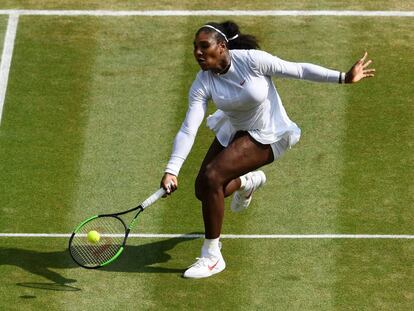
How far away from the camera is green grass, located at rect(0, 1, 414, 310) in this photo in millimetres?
15547

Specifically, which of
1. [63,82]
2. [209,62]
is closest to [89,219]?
[209,62]

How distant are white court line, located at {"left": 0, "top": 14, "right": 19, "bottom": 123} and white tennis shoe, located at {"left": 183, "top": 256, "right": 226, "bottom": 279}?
4149 mm

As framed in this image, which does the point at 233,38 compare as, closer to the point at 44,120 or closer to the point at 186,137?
the point at 186,137

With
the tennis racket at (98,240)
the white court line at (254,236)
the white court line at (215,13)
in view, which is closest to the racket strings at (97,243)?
the tennis racket at (98,240)

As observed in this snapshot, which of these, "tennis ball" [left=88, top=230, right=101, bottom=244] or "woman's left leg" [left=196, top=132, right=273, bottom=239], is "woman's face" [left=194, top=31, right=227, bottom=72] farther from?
"tennis ball" [left=88, top=230, right=101, bottom=244]

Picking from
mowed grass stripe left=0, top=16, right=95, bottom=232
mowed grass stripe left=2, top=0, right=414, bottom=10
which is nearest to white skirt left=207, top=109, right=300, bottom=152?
mowed grass stripe left=0, top=16, right=95, bottom=232

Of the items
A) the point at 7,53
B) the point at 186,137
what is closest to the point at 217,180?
the point at 186,137

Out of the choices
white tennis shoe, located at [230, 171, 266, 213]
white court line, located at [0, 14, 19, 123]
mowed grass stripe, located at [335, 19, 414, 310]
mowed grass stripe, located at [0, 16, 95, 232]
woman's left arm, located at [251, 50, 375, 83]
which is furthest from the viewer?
white court line, located at [0, 14, 19, 123]

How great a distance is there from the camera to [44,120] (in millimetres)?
18703

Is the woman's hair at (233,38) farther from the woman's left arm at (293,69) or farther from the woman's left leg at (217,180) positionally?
the woman's left leg at (217,180)

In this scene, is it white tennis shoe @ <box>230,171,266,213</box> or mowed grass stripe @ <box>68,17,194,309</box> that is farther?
mowed grass stripe @ <box>68,17,194,309</box>

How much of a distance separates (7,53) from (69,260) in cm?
470

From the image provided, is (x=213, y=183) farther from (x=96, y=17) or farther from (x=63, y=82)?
(x=96, y=17)

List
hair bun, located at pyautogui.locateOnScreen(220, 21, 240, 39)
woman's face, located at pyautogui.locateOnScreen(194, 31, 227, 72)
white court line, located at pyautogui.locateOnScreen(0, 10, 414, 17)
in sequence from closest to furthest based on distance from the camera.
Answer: woman's face, located at pyautogui.locateOnScreen(194, 31, 227, 72) → hair bun, located at pyautogui.locateOnScreen(220, 21, 240, 39) → white court line, located at pyautogui.locateOnScreen(0, 10, 414, 17)
